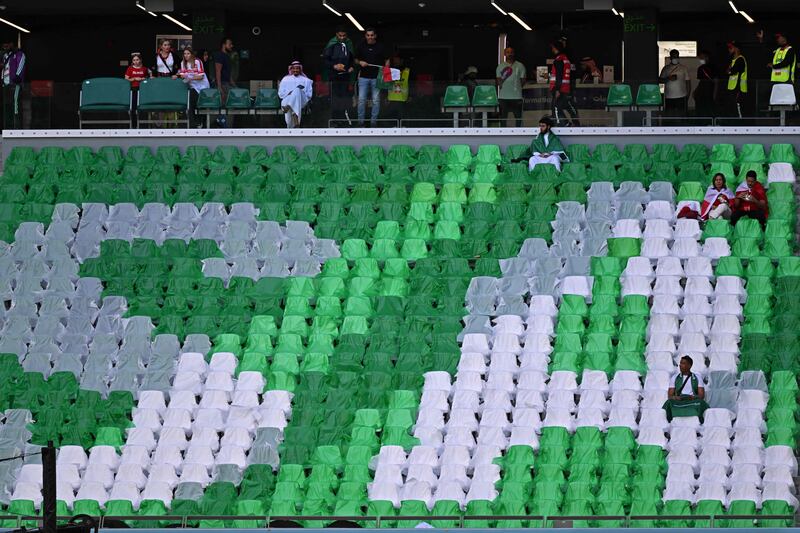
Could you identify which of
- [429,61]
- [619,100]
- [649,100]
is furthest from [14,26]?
[649,100]

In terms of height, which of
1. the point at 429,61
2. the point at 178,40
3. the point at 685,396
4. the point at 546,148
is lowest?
the point at 685,396

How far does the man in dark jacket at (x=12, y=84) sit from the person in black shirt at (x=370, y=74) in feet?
17.4

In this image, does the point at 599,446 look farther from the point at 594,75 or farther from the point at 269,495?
the point at 594,75

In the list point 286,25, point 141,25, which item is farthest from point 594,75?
point 141,25

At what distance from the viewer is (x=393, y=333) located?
23.2m

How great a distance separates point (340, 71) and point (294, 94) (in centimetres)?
85

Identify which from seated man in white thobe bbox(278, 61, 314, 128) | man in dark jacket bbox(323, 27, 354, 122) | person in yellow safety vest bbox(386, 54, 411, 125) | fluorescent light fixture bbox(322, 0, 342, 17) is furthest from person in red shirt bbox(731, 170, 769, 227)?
fluorescent light fixture bbox(322, 0, 342, 17)

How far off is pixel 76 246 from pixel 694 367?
8.90 metres

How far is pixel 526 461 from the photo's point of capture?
69.3ft

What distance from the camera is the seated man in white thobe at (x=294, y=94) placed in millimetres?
26859

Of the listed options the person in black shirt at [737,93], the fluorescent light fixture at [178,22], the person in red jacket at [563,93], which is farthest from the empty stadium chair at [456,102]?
the fluorescent light fixture at [178,22]

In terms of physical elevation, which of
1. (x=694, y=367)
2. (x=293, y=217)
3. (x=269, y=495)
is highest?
(x=293, y=217)

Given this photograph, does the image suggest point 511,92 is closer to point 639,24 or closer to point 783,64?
point 783,64

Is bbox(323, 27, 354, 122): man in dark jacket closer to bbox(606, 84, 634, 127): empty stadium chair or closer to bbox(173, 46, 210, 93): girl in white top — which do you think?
bbox(173, 46, 210, 93): girl in white top
